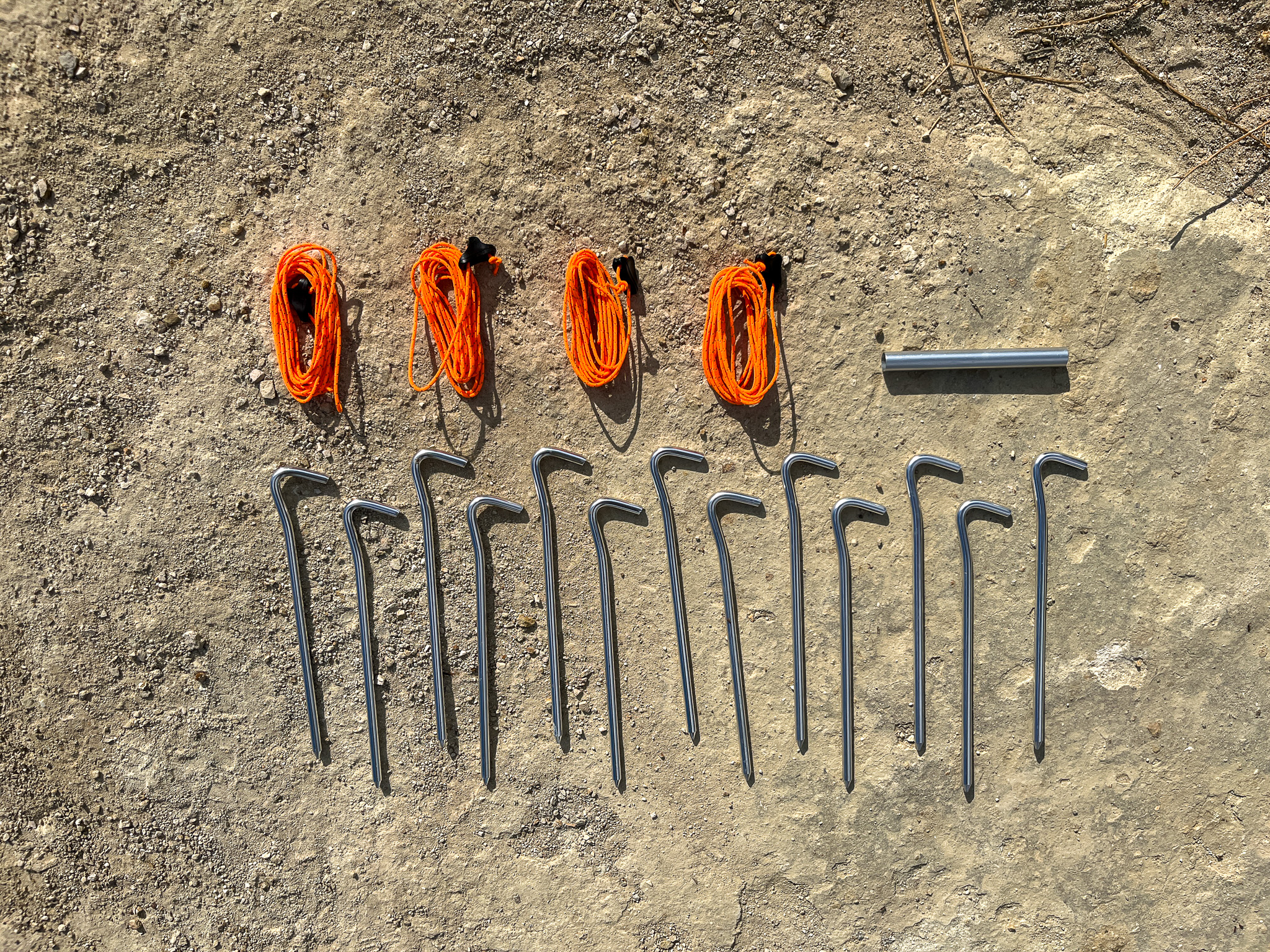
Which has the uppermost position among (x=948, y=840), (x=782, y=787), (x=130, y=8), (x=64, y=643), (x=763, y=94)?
(x=130, y=8)

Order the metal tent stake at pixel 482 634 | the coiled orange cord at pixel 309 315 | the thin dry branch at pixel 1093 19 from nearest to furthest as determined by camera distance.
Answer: the thin dry branch at pixel 1093 19 < the coiled orange cord at pixel 309 315 < the metal tent stake at pixel 482 634

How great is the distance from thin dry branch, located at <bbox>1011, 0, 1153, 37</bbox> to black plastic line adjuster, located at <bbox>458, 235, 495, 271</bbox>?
8.80 ft

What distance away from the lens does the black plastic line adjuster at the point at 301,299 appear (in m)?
3.21

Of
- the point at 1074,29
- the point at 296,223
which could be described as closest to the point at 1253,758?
the point at 1074,29

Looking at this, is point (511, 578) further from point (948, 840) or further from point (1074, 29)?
point (1074, 29)

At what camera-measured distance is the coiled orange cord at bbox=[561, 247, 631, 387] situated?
3172 mm

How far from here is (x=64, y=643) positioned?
3443 mm

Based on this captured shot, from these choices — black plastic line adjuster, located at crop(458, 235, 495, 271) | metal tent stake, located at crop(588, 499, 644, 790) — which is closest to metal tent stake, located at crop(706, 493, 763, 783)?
metal tent stake, located at crop(588, 499, 644, 790)

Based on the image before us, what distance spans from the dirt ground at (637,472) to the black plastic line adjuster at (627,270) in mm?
111

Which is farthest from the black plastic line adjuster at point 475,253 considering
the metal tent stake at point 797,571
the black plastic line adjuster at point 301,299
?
the metal tent stake at point 797,571

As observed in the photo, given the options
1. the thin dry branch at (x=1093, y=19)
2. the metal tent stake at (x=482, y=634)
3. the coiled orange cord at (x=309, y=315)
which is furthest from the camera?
the metal tent stake at (x=482, y=634)

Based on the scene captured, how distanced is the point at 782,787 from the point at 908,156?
3096mm

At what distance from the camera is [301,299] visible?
10.5 feet

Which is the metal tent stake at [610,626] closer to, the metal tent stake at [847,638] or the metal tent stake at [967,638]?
the metal tent stake at [847,638]
